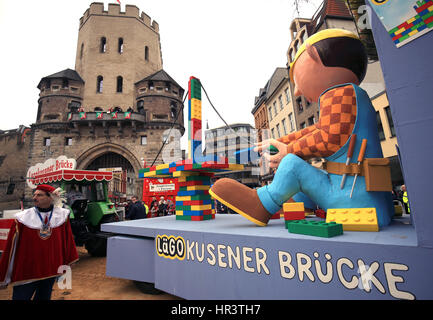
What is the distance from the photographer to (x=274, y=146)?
87.5 inches

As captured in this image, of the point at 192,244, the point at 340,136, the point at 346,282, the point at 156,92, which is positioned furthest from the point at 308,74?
the point at 156,92

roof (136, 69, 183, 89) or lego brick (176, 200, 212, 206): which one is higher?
roof (136, 69, 183, 89)

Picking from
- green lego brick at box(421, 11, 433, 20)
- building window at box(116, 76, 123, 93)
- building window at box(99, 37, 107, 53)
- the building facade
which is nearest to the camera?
green lego brick at box(421, 11, 433, 20)

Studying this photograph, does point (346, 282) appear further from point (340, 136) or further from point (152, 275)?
point (152, 275)

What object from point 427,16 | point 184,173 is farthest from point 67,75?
point 427,16

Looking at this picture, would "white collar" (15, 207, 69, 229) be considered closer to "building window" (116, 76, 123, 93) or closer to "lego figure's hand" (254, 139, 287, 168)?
"lego figure's hand" (254, 139, 287, 168)

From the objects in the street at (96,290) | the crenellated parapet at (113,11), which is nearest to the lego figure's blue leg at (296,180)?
the street at (96,290)

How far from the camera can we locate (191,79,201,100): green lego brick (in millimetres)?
3289

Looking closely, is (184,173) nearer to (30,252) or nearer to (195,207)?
(195,207)

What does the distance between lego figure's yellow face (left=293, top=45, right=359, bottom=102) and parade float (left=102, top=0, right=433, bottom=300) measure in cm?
65

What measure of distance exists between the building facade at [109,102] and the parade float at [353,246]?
648 inches

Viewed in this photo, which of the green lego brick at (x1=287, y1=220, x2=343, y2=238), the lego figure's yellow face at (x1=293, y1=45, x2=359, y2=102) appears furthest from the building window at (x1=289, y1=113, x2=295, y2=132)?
the green lego brick at (x1=287, y1=220, x2=343, y2=238)

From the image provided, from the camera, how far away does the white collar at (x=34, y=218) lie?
2.04 meters

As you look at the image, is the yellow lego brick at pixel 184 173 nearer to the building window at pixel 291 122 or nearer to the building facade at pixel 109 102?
the building facade at pixel 109 102
